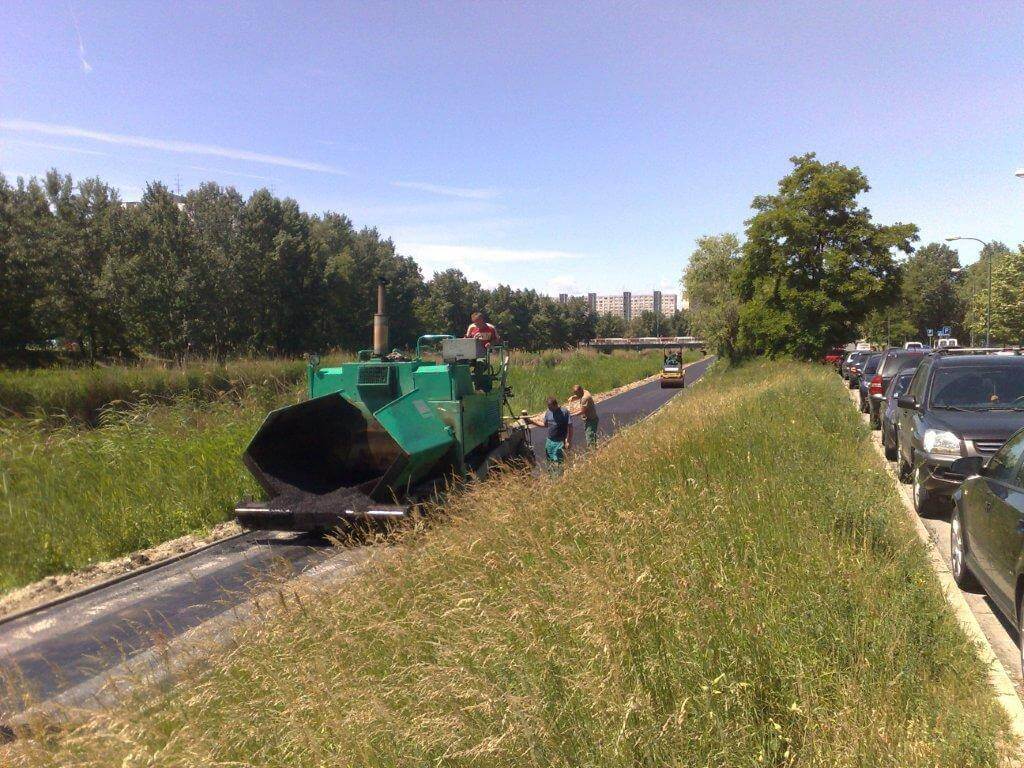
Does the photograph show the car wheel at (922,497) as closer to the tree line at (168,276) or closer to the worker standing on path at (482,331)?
the worker standing on path at (482,331)

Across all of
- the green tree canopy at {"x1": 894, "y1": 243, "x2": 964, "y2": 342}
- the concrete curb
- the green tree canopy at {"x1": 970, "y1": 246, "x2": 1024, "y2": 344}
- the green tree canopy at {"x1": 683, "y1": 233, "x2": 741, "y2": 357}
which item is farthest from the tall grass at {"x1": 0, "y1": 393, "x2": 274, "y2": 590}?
the green tree canopy at {"x1": 894, "y1": 243, "x2": 964, "y2": 342}

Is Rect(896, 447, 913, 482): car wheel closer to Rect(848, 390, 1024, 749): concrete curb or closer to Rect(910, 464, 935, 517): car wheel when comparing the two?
Rect(910, 464, 935, 517): car wheel

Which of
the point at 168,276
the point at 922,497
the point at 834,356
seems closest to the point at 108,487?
the point at 922,497

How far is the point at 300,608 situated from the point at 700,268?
7100 centimetres

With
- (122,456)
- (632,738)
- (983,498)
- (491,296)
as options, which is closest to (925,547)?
(983,498)

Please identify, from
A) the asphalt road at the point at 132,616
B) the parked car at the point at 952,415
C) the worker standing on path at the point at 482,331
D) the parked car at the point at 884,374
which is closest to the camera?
the asphalt road at the point at 132,616

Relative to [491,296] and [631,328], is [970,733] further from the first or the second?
[631,328]

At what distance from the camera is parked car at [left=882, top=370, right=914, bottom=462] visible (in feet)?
42.2

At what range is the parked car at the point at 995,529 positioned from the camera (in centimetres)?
459

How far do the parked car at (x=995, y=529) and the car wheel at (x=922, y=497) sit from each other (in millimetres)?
2160

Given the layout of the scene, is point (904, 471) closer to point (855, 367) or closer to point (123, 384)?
point (123, 384)

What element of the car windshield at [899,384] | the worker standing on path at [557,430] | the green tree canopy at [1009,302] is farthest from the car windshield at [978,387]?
the green tree canopy at [1009,302]

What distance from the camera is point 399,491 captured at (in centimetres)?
881

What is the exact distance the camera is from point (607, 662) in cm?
358
